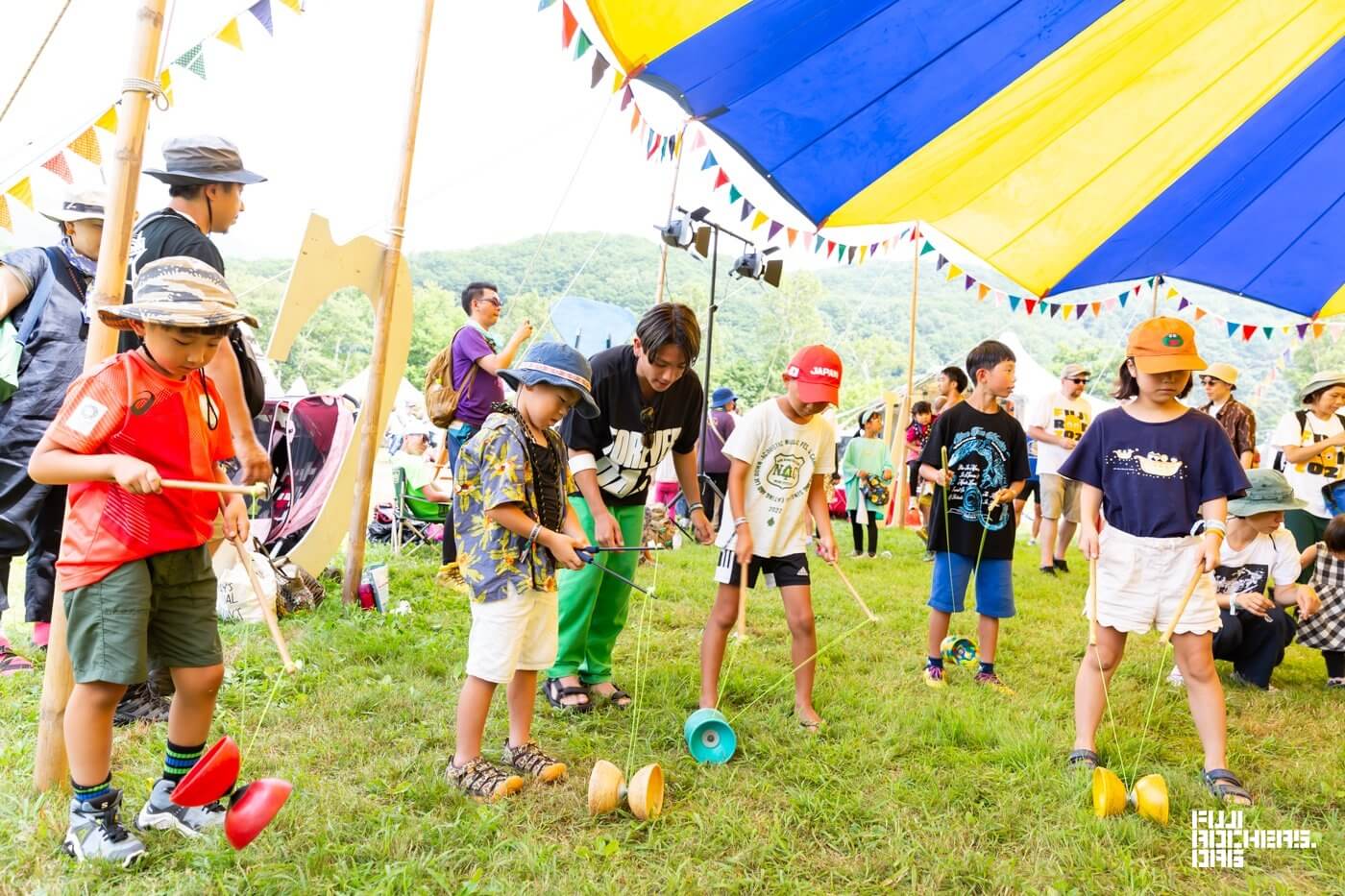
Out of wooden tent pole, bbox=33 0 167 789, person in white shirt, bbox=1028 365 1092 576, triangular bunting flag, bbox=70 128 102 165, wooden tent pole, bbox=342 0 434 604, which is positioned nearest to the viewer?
wooden tent pole, bbox=33 0 167 789

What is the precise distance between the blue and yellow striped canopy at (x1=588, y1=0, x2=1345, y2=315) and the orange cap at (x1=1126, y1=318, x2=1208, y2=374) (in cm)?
172

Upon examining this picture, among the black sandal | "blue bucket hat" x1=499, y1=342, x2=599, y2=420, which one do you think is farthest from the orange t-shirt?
the black sandal

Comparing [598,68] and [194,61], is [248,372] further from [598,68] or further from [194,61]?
[598,68]

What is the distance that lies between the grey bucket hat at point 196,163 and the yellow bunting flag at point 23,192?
1562 millimetres

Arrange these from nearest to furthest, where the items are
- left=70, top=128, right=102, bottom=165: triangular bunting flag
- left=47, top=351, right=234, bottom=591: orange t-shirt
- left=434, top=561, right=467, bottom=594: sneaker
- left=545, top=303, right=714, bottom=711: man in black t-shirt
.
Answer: left=47, top=351, right=234, bottom=591: orange t-shirt < left=545, top=303, right=714, bottom=711: man in black t-shirt < left=70, top=128, right=102, bottom=165: triangular bunting flag < left=434, top=561, right=467, bottom=594: sneaker

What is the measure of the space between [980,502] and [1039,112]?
2278 mm

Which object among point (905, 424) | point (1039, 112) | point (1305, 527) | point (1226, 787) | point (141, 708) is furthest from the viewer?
point (905, 424)

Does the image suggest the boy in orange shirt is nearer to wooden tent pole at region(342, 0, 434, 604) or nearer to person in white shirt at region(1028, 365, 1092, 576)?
wooden tent pole at region(342, 0, 434, 604)

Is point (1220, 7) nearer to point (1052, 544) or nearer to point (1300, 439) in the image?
point (1300, 439)

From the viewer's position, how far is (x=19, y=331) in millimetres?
3166

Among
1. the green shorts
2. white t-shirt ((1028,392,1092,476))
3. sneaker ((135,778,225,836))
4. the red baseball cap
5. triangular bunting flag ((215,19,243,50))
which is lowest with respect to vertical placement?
sneaker ((135,778,225,836))

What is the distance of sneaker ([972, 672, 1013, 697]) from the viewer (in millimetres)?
3838

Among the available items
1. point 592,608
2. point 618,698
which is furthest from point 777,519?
point 618,698

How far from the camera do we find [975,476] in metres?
4.08
